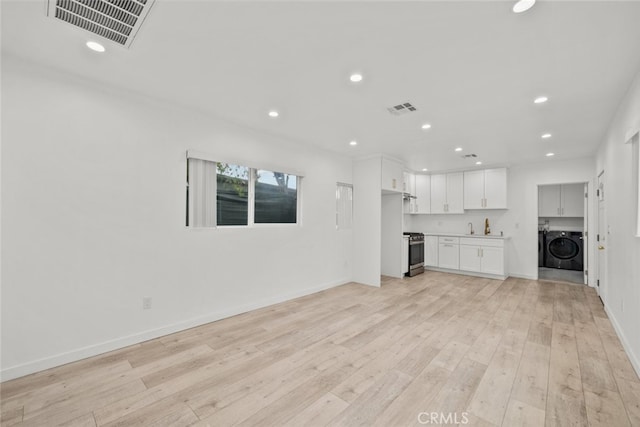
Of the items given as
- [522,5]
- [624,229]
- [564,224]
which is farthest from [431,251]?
[522,5]

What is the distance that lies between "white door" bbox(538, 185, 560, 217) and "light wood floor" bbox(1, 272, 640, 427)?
4177 millimetres

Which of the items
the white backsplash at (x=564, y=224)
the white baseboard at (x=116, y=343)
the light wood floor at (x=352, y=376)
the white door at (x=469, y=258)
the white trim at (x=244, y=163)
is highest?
the white trim at (x=244, y=163)

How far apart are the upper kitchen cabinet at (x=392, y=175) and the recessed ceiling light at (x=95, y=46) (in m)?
4.21

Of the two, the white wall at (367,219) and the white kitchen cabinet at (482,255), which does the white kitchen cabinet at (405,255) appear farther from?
the white kitchen cabinet at (482,255)

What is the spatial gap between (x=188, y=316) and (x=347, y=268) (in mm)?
3043

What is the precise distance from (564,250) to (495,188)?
2.78 meters

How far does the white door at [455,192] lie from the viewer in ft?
21.7

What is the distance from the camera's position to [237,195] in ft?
12.3

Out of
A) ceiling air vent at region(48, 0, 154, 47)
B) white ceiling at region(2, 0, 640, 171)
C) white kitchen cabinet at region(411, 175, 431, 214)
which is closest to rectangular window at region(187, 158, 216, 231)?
white ceiling at region(2, 0, 640, 171)

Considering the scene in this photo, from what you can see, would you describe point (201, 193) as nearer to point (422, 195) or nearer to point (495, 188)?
point (422, 195)

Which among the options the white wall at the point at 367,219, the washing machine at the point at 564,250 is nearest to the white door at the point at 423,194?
the white wall at the point at 367,219

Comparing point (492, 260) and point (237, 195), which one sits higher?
point (237, 195)

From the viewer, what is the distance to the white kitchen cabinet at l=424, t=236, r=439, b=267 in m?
6.69

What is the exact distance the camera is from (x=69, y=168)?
8.07ft
